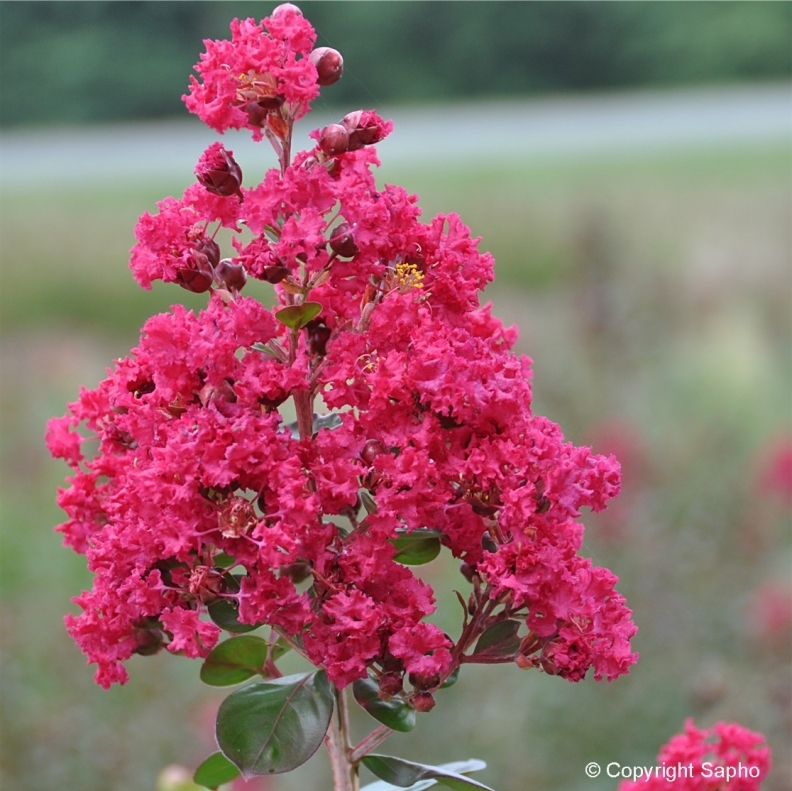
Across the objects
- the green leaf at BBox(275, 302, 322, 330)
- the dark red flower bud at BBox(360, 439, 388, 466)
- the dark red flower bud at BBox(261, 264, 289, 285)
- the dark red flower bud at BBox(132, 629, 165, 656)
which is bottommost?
the dark red flower bud at BBox(132, 629, 165, 656)

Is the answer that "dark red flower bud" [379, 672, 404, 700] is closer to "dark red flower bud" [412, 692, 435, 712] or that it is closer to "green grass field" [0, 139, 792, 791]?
"dark red flower bud" [412, 692, 435, 712]

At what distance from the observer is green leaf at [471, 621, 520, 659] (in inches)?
29.0

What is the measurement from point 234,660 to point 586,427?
158 cm

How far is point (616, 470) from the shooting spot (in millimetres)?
727

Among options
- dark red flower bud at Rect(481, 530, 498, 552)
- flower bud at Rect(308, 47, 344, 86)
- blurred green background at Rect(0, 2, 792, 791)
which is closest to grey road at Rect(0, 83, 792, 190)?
blurred green background at Rect(0, 2, 792, 791)

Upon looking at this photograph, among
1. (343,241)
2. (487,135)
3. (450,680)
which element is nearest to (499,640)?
(450,680)

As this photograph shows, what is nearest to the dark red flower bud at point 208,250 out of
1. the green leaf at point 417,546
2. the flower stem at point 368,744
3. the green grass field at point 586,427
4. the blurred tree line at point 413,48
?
the green leaf at point 417,546

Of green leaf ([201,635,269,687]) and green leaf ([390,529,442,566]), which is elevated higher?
green leaf ([390,529,442,566])

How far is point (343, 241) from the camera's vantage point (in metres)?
0.71

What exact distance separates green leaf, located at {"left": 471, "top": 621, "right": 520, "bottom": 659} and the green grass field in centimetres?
78

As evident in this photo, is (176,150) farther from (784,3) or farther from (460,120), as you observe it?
(784,3)

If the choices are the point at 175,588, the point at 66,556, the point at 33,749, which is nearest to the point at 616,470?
the point at 175,588

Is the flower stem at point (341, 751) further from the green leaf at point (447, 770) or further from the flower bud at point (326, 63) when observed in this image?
the flower bud at point (326, 63)

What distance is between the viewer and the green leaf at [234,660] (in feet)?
2.54
